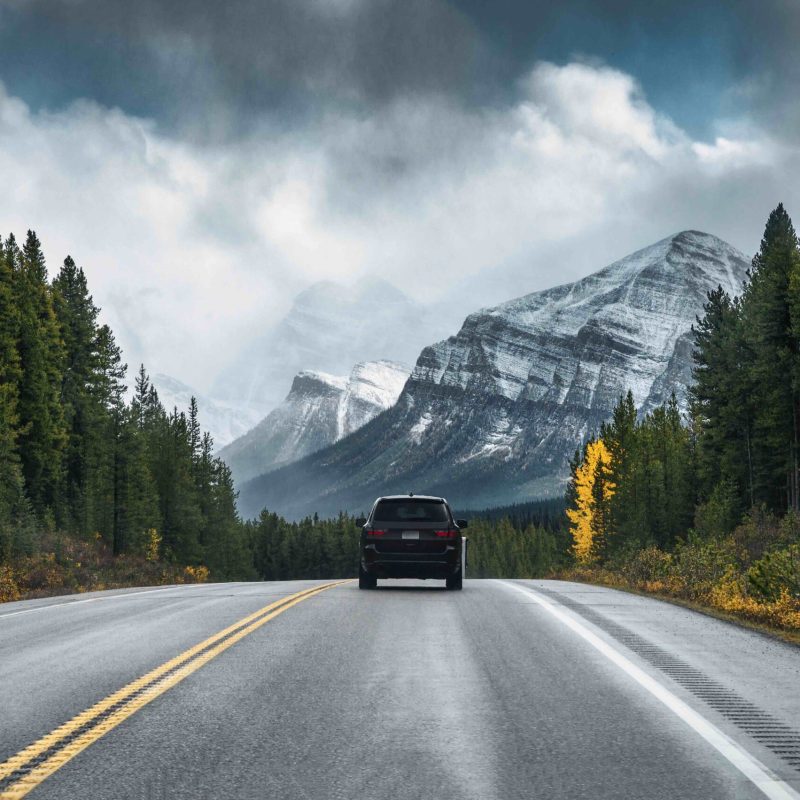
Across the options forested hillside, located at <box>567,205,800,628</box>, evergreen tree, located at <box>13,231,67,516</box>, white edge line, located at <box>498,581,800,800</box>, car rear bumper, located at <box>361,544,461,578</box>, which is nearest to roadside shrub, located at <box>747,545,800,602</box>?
white edge line, located at <box>498,581,800,800</box>

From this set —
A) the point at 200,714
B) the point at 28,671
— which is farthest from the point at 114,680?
the point at 200,714

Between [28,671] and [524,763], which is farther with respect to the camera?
[28,671]

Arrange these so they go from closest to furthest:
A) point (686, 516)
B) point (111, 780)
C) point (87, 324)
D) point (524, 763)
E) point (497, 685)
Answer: point (111, 780) < point (524, 763) < point (497, 685) < point (87, 324) < point (686, 516)

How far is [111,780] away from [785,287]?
149 feet

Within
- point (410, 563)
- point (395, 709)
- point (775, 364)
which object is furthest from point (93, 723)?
point (775, 364)

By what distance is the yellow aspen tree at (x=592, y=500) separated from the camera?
71.3 metres

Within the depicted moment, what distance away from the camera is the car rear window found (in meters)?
19.7

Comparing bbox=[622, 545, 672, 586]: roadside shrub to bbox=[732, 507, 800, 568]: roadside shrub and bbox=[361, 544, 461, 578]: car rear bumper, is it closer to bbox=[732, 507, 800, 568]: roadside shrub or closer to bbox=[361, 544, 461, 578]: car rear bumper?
bbox=[732, 507, 800, 568]: roadside shrub

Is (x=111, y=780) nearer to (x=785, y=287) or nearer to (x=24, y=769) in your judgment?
(x=24, y=769)

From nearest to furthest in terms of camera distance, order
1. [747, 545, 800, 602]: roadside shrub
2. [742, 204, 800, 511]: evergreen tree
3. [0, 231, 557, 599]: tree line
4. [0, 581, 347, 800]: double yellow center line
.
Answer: [0, 581, 347, 800]: double yellow center line
[747, 545, 800, 602]: roadside shrub
[0, 231, 557, 599]: tree line
[742, 204, 800, 511]: evergreen tree

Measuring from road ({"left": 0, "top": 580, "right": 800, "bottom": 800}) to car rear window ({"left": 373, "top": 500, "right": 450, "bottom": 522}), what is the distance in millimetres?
6395

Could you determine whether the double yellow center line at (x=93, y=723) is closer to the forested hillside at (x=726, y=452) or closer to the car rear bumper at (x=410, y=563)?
the car rear bumper at (x=410, y=563)

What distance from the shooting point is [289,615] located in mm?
13727

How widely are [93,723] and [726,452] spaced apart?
52808 mm
